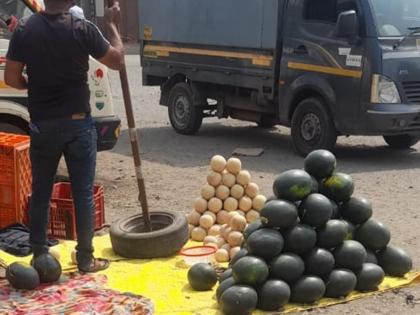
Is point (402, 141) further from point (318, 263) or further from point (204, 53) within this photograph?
point (318, 263)

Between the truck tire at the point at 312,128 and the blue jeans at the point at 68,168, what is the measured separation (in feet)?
17.1

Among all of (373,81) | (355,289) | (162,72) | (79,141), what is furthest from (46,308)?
(162,72)

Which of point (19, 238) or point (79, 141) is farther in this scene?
point (19, 238)

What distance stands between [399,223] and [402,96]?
3.00 metres

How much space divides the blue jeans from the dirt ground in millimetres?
1749

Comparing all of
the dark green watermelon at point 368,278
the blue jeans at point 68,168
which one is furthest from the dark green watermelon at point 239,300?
the blue jeans at point 68,168

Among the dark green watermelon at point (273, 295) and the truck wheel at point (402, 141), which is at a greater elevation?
the dark green watermelon at point (273, 295)

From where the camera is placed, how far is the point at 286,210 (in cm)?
498

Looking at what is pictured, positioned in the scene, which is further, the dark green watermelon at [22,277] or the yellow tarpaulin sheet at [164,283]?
the dark green watermelon at [22,277]

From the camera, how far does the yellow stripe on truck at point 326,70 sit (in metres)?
9.60

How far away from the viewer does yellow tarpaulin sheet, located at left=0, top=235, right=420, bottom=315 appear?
4.96 metres

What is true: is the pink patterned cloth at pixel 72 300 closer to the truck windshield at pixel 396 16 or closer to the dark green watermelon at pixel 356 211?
the dark green watermelon at pixel 356 211

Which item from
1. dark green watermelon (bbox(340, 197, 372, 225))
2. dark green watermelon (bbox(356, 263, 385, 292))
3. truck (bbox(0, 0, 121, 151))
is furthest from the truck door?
dark green watermelon (bbox(356, 263, 385, 292))

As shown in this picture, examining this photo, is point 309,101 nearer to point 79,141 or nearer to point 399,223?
point 399,223
